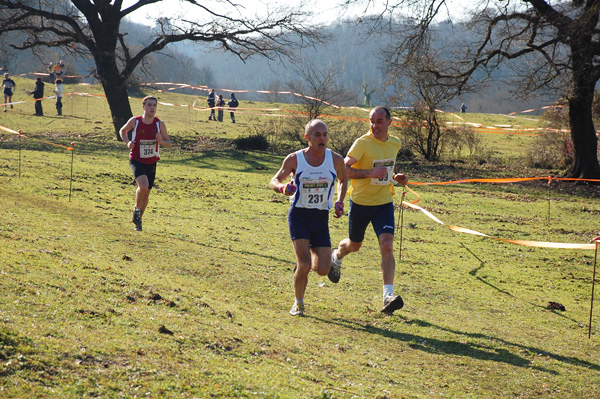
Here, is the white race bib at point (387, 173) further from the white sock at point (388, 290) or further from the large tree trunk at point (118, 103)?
the large tree trunk at point (118, 103)

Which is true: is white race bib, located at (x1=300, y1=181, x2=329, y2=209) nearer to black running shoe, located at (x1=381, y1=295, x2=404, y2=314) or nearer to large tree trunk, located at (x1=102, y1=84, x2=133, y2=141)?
black running shoe, located at (x1=381, y1=295, x2=404, y2=314)

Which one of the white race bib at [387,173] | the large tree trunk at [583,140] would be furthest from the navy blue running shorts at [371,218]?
the large tree trunk at [583,140]

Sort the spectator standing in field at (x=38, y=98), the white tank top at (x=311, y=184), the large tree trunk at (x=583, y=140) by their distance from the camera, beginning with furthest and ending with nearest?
the spectator standing in field at (x=38, y=98) → the large tree trunk at (x=583, y=140) → the white tank top at (x=311, y=184)

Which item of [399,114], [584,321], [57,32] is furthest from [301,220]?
[57,32]

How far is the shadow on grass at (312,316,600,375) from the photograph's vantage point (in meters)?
6.11

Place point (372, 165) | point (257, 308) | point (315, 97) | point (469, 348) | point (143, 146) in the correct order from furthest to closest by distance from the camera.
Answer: point (315, 97), point (143, 146), point (372, 165), point (257, 308), point (469, 348)

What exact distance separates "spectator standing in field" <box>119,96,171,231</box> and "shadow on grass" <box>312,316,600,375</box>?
5.06m

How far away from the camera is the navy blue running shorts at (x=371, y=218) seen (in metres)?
7.46

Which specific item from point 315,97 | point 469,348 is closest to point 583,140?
point 315,97

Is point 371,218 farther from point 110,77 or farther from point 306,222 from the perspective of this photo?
point 110,77

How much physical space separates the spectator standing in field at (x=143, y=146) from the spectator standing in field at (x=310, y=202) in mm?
4570

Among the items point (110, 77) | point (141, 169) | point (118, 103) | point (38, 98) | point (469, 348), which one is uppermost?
point (110, 77)

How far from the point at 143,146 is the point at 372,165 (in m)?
4.86

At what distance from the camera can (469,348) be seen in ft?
21.0
